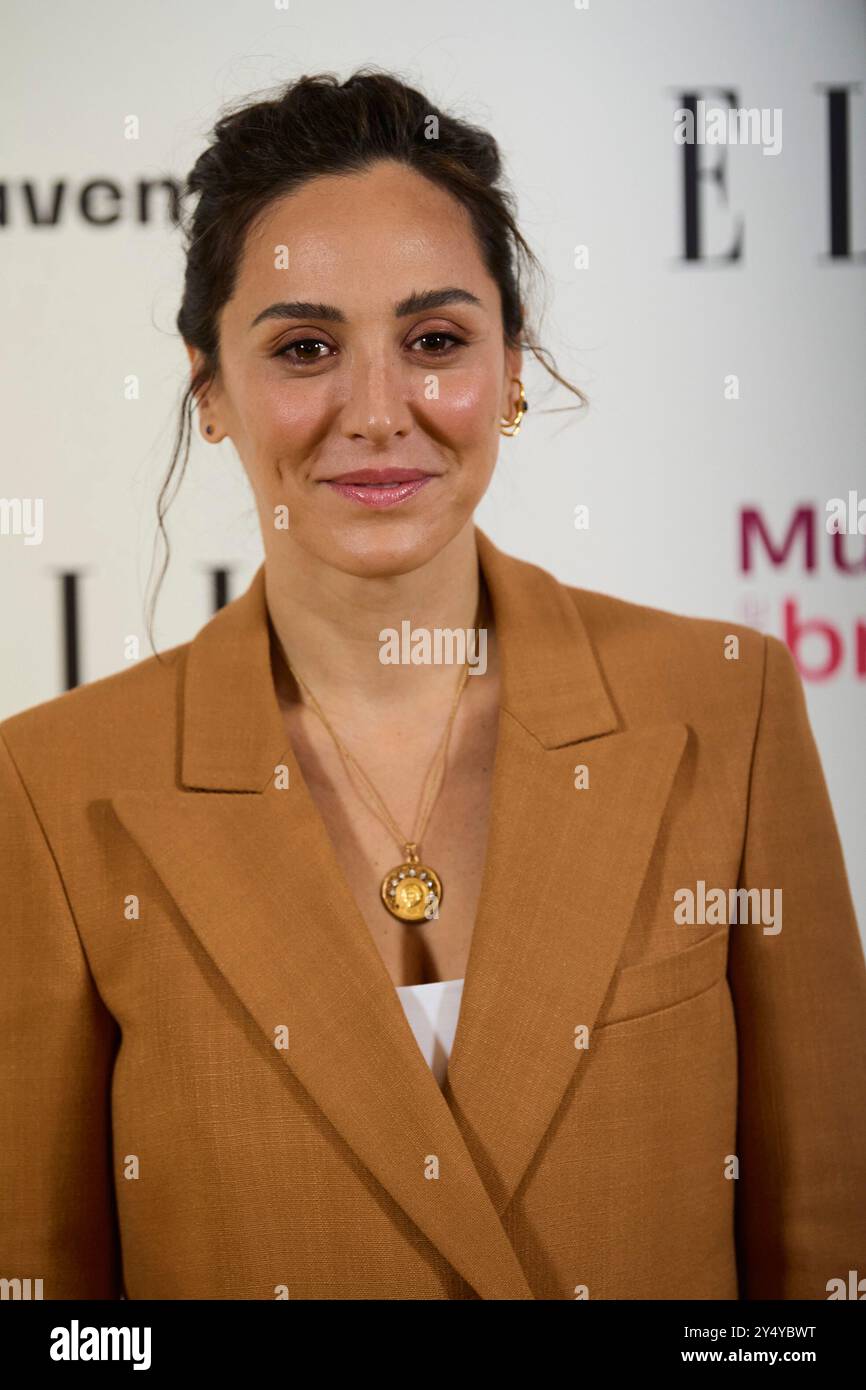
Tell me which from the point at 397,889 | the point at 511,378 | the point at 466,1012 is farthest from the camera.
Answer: the point at 511,378

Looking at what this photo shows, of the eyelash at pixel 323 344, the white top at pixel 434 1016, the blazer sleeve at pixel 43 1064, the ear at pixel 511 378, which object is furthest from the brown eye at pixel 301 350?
the white top at pixel 434 1016

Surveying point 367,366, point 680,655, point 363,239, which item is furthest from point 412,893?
point 363,239

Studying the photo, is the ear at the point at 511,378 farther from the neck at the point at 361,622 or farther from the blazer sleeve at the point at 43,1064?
the blazer sleeve at the point at 43,1064

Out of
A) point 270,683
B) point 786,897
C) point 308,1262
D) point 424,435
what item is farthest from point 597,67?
point 308,1262

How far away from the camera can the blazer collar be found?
1.45 metres

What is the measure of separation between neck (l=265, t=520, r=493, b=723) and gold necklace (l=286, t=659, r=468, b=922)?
1.2 inches

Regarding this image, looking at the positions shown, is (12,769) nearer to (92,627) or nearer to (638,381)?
(92,627)

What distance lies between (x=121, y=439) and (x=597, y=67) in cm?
73

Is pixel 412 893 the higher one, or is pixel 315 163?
pixel 315 163

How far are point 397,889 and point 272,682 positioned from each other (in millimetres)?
260

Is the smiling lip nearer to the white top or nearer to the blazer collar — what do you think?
the blazer collar

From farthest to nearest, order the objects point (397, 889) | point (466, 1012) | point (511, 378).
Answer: point (511, 378) → point (397, 889) → point (466, 1012)

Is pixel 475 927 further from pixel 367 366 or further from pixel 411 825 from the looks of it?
pixel 367 366

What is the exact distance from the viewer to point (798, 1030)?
4.74ft
